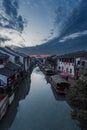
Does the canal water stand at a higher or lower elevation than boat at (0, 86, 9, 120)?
lower

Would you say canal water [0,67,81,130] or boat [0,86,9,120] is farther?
boat [0,86,9,120]

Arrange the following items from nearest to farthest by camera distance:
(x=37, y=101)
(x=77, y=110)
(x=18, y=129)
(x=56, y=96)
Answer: (x=77, y=110)
(x=18, y=129)
(x=37, y=101)
(x=56, y=96)

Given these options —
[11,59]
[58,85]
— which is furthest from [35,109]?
[11,59]

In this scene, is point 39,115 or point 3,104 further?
point 39,115

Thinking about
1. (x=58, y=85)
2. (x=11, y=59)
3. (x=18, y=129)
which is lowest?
(x=18, y=129)

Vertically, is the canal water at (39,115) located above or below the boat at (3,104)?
below

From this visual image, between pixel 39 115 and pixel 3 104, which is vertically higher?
pixel 3 104

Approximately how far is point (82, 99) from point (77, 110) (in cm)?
97

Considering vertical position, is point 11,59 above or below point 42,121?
above

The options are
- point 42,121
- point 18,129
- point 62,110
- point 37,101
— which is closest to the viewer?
point 18,129

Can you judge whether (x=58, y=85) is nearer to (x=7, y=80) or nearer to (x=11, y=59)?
(x=7, y=80)

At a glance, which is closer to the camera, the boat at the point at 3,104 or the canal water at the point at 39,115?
the canal water at the point at 39,115

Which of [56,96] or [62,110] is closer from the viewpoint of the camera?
[62,110]

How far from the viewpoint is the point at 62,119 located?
84.0 ft
